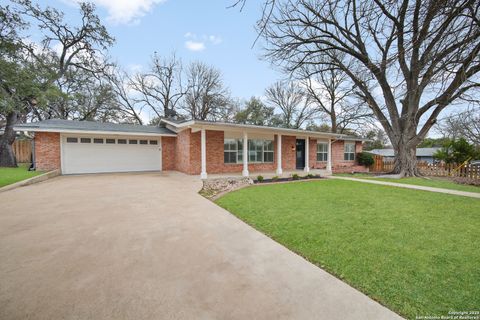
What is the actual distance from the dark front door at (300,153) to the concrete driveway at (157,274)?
36.7ft

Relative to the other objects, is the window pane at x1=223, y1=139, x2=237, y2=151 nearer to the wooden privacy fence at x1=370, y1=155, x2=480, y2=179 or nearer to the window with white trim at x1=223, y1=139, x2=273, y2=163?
the window with white trim at x1=223, y1=139, x2=273, y2=163

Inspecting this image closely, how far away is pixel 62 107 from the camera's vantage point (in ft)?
65.6

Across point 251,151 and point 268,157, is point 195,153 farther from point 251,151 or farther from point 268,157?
point 268,157

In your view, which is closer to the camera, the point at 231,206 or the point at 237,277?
the point at 237,277

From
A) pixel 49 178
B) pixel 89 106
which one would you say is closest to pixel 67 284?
pixel 49 178

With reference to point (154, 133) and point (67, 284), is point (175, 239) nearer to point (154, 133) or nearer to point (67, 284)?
point (67, 284)

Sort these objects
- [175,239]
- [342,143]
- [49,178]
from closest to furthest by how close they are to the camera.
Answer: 1. [175,239]
2. [49,178]
3. [342,143]

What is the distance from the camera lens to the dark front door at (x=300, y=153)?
47.1ft

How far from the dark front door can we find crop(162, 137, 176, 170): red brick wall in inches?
330

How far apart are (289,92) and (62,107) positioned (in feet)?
82.6

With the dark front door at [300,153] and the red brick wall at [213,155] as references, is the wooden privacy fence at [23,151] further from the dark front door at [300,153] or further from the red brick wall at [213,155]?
the dark front door at [300,153]

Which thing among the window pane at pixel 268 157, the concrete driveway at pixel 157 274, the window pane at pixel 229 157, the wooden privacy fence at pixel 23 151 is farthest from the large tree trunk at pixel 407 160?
the wooden privacy fence at pixel 23 151

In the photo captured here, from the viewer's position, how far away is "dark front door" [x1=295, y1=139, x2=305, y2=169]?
1434cm

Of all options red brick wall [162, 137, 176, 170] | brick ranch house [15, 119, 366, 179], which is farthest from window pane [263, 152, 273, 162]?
red brick wall [162, 137, 176, 170]
